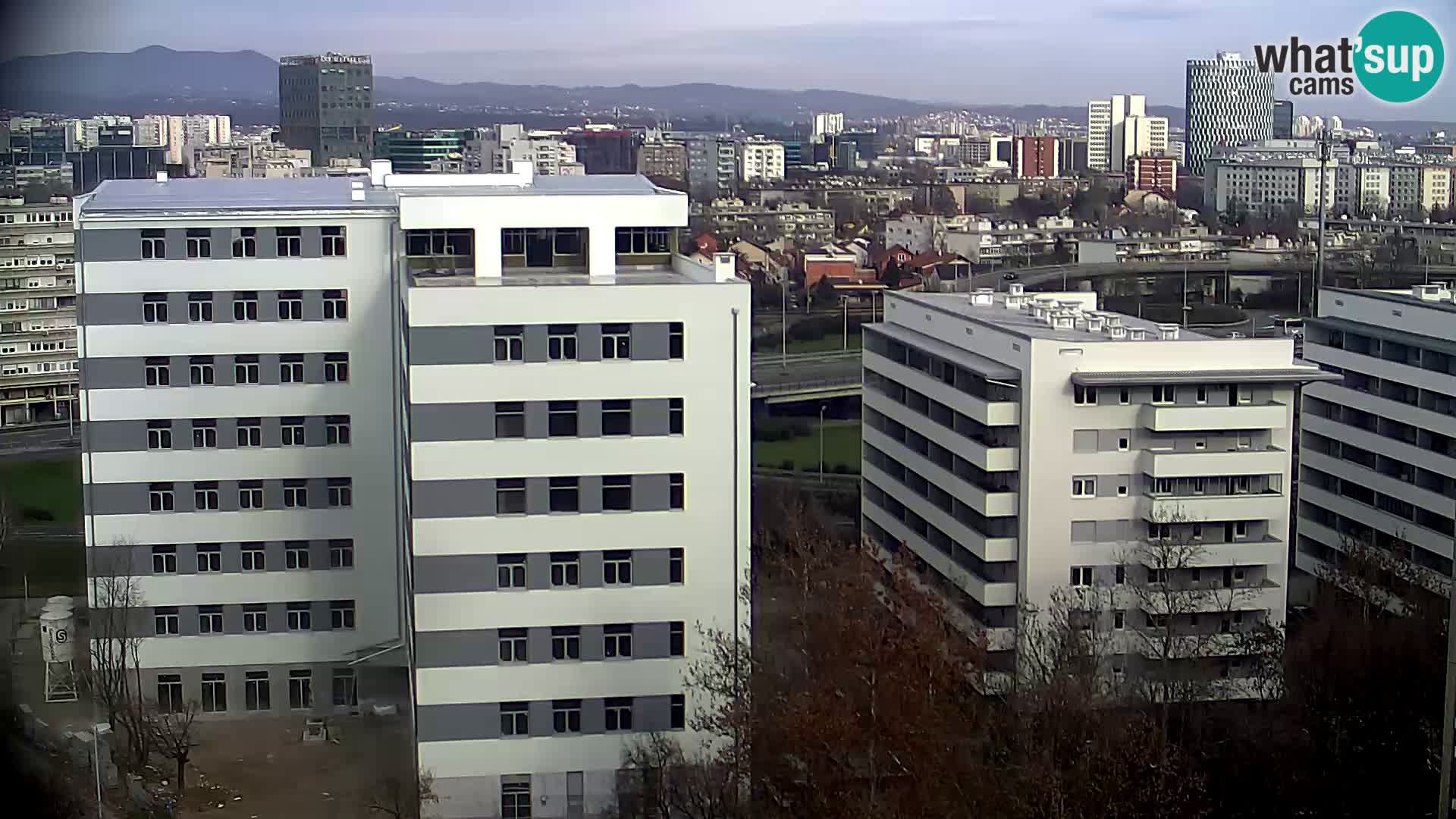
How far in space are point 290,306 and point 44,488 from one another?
5166mm

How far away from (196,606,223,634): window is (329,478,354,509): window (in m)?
0.50

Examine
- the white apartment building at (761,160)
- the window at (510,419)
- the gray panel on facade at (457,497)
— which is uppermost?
the white apartment building at (761,160)

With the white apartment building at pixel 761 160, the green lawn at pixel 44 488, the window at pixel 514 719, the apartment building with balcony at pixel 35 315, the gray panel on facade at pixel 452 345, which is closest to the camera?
the gray panel on facade at pixel 452 345

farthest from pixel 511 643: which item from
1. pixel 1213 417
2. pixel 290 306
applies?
pixel 1213 417

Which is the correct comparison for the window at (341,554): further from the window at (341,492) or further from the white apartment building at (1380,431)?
the white apartment building at (1380,431)

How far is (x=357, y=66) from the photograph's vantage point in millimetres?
16938

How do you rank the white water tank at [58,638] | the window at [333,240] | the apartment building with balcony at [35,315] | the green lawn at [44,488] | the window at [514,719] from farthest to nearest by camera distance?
1. the apartment building with balcony at [35,315]
2. the green lawn at [44,488]
3. the white water tank at [58,638]
4. the window at [333,240]
5. the window at [514,719]

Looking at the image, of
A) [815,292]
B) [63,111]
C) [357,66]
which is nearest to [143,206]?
[63,111]

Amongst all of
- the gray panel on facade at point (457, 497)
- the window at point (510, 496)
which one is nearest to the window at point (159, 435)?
the gray panel on facade at point (457, 497)

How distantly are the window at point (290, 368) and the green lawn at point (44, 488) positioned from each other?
165 inches

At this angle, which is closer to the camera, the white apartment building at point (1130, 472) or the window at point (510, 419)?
the window at point (510, 419)

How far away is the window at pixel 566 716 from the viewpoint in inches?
178

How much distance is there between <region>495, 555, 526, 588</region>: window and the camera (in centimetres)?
447

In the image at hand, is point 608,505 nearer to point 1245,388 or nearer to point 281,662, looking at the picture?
point 281,662
